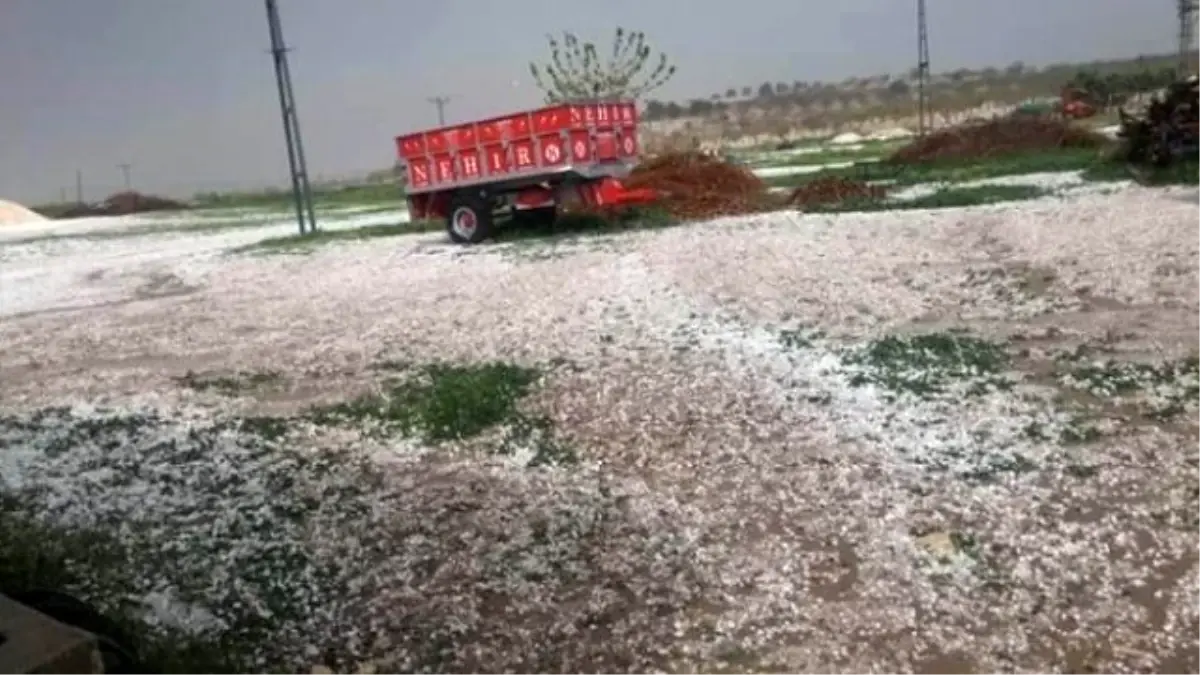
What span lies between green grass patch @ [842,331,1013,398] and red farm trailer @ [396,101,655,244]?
307 inches

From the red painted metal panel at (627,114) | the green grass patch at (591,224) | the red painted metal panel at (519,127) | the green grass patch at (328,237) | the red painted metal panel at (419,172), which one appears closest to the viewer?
the red painted metal panel at (519,127)

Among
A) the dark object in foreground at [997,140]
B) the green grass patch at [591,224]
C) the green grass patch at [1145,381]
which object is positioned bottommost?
the green grass patch at [1145,381]

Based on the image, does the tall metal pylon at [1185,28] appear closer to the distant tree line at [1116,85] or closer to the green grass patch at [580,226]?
the distant tree line at [1116,85]

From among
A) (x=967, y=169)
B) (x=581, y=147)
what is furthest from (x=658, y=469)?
(x=967, y=169)

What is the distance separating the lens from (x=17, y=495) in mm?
5777

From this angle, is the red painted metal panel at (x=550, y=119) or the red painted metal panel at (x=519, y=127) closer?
the red painted metal panel at (x=550, y=119)

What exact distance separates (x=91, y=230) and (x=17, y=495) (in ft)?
98.4

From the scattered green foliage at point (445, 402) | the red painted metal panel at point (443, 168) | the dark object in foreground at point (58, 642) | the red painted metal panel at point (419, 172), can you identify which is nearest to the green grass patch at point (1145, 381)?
the scattered green foliage at point (445, 402)

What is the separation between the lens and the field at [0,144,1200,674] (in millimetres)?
3912

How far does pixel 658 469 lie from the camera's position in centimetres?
561

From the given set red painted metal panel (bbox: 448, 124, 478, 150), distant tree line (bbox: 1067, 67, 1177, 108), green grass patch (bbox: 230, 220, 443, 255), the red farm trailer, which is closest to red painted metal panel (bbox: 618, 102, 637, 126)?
the red farm trailer

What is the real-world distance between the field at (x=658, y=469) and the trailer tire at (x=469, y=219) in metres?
4.64

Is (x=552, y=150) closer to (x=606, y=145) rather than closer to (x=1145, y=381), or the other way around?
(x=606, y=145)

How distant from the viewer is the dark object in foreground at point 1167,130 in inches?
629
